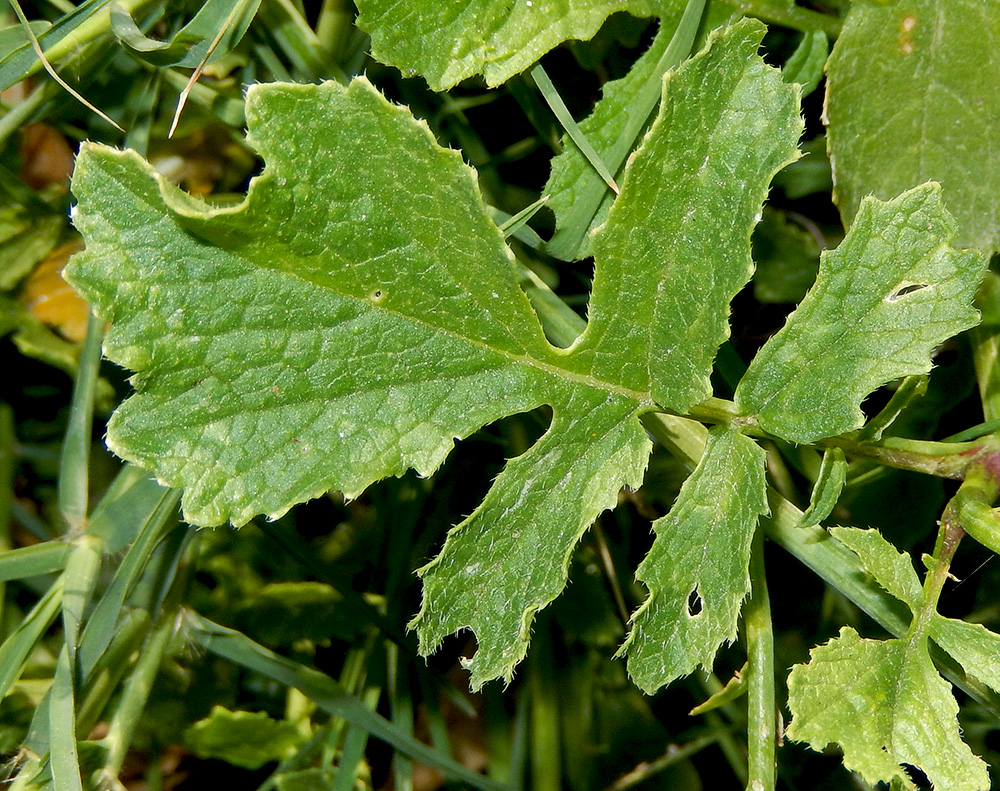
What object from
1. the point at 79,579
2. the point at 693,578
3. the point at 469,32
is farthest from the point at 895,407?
the point at 79,579

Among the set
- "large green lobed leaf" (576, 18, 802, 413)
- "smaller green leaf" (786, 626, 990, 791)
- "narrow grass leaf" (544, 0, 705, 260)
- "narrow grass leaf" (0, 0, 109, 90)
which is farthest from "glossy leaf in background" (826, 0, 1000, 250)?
"narrow grass leaf" (0, 0, 109, 90)

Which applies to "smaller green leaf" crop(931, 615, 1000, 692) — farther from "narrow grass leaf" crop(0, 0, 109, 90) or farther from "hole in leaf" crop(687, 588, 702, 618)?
"narrow grass leaf" crop(0, 0, 109, 90)

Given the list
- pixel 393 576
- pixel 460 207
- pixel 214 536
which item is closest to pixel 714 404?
pixel 460 207

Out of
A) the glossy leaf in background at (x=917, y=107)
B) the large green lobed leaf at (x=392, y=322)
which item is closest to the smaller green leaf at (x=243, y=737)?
the large green lobed leaf at (x=392, y=322)

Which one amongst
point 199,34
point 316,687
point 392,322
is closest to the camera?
point 392,322

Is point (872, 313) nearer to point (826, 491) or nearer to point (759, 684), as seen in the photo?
point (826, 491)

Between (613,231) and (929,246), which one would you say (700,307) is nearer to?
(613,231)

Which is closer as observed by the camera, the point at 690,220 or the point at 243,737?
the point at 690,220
